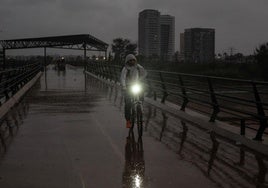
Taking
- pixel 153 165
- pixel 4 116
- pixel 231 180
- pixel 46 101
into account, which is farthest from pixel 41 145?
pixel 46 101

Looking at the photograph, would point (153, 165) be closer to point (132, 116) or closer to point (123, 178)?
point (123, 178)

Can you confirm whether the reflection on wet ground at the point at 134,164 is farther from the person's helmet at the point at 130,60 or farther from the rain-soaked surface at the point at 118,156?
the person's helmet at the point at 130,60

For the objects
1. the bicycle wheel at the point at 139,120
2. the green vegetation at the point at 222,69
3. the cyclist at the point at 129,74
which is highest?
the cyclist at the point at 129,74

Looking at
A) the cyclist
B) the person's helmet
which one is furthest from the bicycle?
the person's helmet

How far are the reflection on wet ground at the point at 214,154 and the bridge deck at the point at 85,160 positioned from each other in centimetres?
22

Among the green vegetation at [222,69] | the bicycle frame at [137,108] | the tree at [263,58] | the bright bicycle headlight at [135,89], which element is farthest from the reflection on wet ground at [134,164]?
the tree at [263,58]

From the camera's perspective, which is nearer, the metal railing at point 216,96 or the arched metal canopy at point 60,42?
the metal railing at point 216,96

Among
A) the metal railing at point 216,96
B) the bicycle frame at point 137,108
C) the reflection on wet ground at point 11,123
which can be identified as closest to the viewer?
the metal railing at point 216,96

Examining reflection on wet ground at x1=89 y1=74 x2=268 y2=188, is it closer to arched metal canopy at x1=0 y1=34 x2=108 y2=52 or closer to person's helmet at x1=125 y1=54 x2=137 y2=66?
person's helmet at x1=125 y1=54 x2=137 y2=66

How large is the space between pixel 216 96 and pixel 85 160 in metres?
7.59

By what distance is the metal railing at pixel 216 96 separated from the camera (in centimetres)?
994

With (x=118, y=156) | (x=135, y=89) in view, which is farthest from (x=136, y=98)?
(x=118, y=156)

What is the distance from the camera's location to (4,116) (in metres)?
15.1

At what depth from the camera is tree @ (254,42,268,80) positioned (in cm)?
6624
